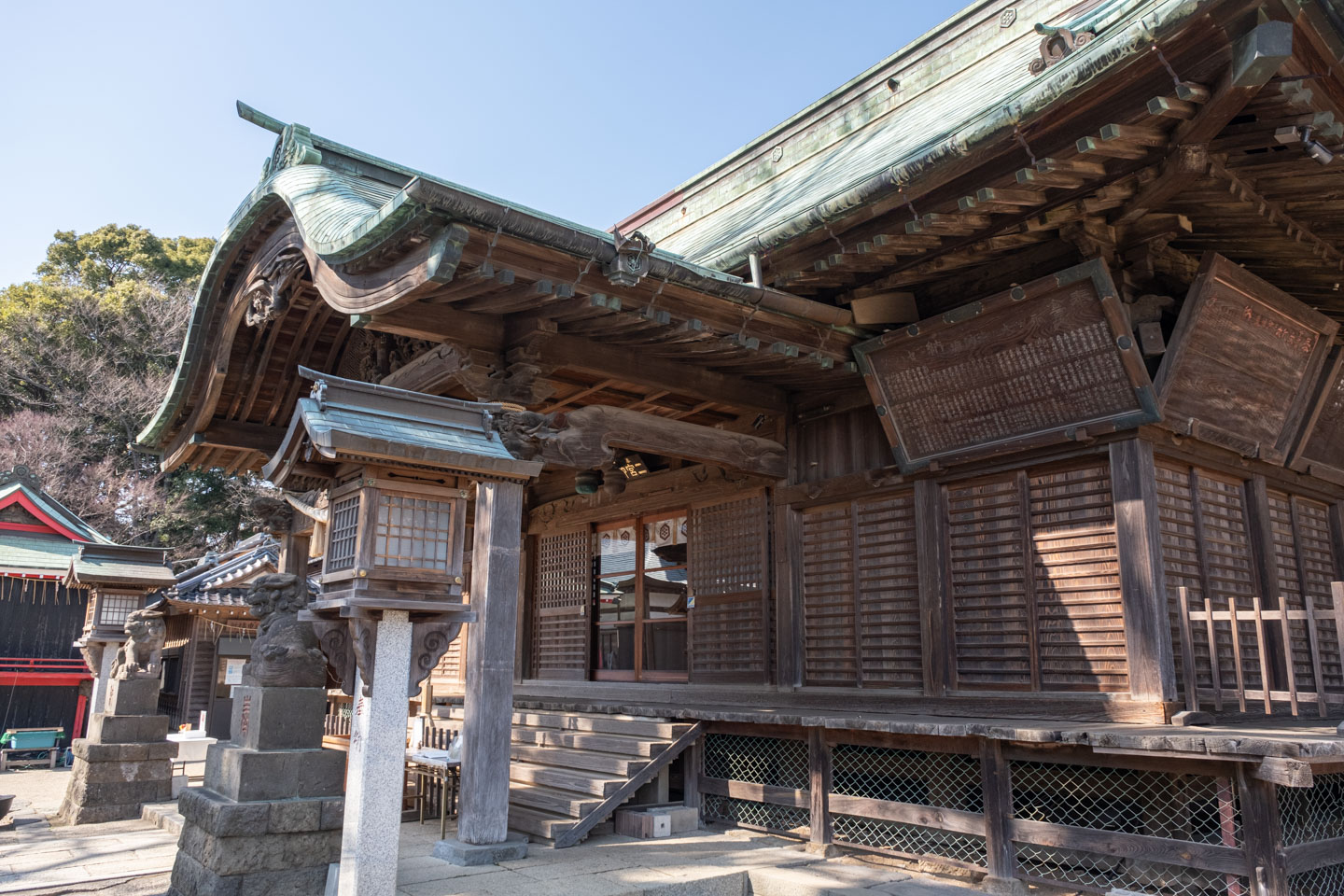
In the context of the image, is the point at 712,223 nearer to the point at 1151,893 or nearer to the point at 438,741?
the point at 438,741

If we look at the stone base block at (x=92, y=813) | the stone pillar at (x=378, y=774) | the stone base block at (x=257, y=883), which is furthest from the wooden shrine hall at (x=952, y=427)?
the stone base block at (x=92, y=813)

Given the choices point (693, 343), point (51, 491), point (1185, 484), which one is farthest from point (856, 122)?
point (51, 491)

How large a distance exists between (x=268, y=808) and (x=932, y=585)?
5362mm

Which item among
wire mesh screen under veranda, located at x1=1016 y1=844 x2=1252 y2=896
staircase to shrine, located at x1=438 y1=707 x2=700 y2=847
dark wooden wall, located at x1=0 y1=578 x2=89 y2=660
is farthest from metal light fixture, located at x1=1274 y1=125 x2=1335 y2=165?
dark wooden wall, located at x1=0 y1=578 x2=89 y2=660

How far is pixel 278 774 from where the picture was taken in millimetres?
5465

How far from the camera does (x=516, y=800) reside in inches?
290

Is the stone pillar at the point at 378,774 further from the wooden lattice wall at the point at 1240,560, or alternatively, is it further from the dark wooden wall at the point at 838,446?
the wooden lattice wall at the point at 1240,560

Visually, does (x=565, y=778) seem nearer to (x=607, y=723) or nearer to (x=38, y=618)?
(x=607, y=723)

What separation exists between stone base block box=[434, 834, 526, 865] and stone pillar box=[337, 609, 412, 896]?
4.76ft

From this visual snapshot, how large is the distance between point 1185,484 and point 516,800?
20.0 feet

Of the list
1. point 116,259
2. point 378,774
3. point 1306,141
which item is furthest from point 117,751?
point 116,259

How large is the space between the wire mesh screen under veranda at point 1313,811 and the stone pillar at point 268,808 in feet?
18.2

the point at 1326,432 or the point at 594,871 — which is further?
the point at 1326,432

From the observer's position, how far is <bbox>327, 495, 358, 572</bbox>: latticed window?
16.4ft
